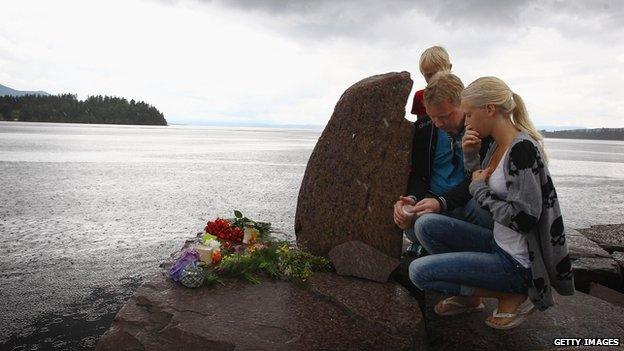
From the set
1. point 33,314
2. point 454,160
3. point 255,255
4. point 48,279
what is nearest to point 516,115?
point 454,160

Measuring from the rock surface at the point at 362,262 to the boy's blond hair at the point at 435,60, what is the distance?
2.37 metres

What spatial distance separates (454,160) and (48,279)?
6.34 m

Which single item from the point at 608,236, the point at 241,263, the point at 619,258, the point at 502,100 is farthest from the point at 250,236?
the point at 608,236

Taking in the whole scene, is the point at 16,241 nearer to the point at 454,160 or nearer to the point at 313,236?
the point at 313,236

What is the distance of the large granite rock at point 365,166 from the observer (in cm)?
610

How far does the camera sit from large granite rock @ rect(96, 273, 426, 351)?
4.54m

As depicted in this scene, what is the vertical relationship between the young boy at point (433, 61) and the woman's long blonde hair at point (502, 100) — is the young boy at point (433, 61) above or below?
above

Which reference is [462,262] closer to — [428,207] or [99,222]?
[428,207]

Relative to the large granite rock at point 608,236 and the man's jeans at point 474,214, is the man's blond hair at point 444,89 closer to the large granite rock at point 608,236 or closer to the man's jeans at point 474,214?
the man's jeans at point 474,214

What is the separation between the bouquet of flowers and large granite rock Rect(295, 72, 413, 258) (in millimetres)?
381

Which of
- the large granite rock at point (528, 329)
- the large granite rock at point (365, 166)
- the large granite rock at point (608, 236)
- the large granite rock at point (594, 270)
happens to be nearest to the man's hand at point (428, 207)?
the large granite rock at point (365, 166)

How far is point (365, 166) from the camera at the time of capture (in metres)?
6.21

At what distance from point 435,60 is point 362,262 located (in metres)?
2.66

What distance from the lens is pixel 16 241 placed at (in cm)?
931
